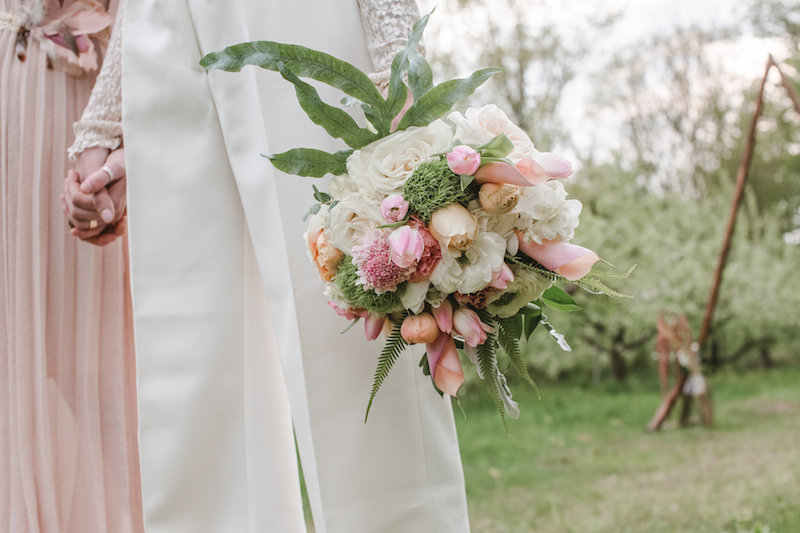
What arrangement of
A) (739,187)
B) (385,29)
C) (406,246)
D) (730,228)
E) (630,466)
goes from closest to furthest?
1. (406,246)
2. (385,29)
3. (739,187)
4. (730,228)
5. (630,466)

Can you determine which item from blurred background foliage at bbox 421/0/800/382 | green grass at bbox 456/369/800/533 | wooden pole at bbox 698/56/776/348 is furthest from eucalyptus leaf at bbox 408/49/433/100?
blurred background foliage at bbox 421/0/800/382

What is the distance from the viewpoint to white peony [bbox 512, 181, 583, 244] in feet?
2.70

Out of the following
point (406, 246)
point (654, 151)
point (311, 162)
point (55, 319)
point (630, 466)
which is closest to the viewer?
point (406, 246)

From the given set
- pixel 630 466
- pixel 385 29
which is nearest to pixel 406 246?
pixel 385 29

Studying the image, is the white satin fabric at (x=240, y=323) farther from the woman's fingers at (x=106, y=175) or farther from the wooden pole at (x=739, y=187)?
the wooden pole at (x=739, y=187)

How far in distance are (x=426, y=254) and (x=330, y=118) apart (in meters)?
0.22

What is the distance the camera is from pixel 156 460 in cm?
100

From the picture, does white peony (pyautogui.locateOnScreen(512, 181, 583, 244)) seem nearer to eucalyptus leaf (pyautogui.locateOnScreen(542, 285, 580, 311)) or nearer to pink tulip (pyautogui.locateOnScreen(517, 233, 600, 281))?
pink tulip (pyautogui.locateOnScreen(517, 233, 600, 281))

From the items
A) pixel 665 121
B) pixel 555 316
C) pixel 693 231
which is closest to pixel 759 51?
pixel 665 121

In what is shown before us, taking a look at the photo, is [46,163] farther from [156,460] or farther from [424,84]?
[424,84]

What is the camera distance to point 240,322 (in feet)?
3.45

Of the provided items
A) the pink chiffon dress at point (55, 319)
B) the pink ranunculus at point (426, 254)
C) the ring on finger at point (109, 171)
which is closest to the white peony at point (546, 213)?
the pink ranunculus at point (426, 254)

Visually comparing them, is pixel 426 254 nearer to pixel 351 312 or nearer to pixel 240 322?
pixel 351 312

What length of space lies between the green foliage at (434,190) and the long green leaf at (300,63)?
12 centimetres
